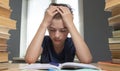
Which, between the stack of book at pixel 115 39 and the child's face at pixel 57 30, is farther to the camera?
the child's face at pixel 57 30

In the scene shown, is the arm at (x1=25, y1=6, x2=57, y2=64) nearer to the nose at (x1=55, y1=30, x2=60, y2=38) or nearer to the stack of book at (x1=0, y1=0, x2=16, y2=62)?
the nose at (x1=55, y1=30, x2=60, y2=38)

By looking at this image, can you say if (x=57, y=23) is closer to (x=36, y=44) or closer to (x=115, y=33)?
(x=36, y=44)

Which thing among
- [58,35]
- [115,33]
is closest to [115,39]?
[115,33]

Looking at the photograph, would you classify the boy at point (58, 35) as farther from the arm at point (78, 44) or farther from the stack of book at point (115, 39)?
the stack of book at point (115, 39)

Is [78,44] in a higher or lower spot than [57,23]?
lower

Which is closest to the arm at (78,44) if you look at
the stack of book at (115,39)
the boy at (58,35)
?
the boy at (58,35)

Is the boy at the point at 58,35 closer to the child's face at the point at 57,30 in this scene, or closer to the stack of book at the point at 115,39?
the child's face at the point at 57,30

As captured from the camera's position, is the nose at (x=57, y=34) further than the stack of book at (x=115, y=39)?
Yes

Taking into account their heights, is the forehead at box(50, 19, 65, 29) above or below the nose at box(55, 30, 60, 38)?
above

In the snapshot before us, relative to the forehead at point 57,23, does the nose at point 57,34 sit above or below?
below

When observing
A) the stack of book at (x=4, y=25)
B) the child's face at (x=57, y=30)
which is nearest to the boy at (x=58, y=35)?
the child's face at (x=57, y=30)

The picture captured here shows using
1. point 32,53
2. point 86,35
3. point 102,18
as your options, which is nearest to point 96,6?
point 102,18

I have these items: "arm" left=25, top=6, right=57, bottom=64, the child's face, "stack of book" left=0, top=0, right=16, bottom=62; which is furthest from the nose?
"stack of book" left=0, top=0, right=16, bottom=62

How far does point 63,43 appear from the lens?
1.45 metres
